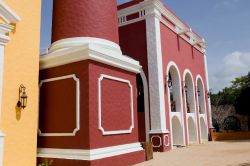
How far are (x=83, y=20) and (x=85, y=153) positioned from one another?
14.4 ft

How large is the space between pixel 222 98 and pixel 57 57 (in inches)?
1151

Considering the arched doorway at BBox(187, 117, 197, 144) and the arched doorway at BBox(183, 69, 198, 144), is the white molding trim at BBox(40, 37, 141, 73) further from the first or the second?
the arched doorway at BBox(187, 117, 197, 144)

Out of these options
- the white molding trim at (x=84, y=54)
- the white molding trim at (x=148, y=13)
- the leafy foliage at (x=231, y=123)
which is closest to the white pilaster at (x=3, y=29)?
the white molding trim at (x=84, y=54)

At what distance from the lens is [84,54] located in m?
7.72

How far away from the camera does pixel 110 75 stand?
8.51 m

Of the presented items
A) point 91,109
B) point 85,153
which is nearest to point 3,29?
point 91,109

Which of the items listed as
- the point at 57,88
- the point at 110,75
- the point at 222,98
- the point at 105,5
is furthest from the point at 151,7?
the point at 222,98

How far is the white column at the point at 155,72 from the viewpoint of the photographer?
43.5 ft

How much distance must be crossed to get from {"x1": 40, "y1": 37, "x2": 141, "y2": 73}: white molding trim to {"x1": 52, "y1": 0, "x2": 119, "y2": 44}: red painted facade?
25 cm

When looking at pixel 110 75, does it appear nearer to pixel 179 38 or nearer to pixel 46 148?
pixel 46 148

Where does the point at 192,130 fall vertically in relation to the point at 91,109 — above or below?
below

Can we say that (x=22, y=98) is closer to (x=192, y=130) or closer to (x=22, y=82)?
(x=22, y=82)

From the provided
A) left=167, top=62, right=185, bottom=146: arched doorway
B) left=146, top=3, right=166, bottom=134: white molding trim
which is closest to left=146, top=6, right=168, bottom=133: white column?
left=146, top=3, right=166, bottom=134: white molding trim

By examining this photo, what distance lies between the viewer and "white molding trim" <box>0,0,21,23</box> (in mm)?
6574
